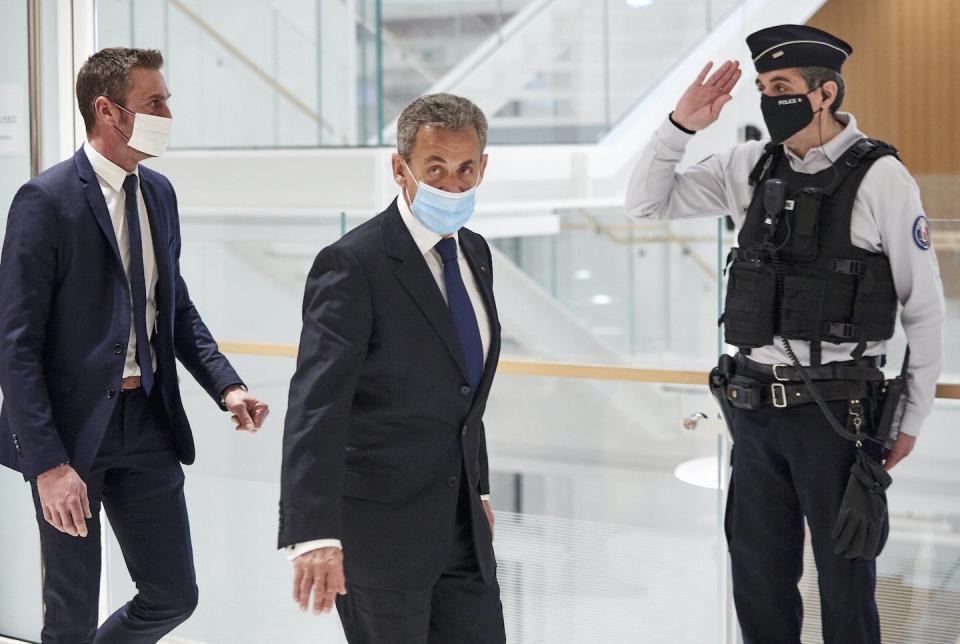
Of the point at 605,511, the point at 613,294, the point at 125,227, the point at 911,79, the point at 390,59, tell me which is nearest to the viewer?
the point at 125,227

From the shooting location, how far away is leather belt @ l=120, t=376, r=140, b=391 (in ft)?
7.91

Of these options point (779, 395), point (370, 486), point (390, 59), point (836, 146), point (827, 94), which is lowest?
point (370, 486)

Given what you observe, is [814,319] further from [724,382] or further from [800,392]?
[724,382]

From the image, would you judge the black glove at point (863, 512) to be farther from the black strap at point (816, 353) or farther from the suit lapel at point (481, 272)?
the suit lapel at point (481, 272)

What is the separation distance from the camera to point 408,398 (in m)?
1.94

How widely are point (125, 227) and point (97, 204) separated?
0.30ft

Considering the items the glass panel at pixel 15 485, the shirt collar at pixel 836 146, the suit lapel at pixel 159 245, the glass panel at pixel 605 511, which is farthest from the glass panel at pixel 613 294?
the glass panel at pixel 15 485

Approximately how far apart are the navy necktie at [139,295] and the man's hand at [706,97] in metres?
1.18

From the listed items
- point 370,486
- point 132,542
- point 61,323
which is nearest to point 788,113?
point 370,486

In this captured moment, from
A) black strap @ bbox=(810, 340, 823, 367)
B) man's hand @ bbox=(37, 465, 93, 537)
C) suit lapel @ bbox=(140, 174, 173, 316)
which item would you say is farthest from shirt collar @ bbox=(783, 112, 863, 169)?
man's hand @ bbox=(37, 465, 93, 537)

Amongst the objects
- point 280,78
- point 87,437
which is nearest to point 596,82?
point 280,78

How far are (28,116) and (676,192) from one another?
197 cm

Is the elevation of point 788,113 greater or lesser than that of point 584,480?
greater

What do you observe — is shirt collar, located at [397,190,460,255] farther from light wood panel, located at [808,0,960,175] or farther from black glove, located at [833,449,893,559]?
light wood panel, located at [808,0,960,175]
